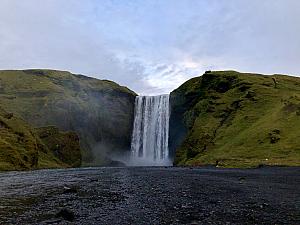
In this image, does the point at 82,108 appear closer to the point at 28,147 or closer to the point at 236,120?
the point at 236,120

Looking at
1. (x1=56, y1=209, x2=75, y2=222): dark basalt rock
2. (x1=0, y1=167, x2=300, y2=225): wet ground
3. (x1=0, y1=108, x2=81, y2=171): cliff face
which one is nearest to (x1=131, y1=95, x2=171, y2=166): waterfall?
(x1=0, y1=108, x2=81, y2=171): cliff face

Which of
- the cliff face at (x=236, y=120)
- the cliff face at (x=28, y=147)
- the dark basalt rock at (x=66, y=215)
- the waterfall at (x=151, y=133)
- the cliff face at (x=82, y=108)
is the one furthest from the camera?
the cliff face at (x=82, y=108)

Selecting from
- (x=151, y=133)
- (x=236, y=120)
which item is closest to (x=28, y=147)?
(x=151, y=133)

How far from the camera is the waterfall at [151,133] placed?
5094 inches

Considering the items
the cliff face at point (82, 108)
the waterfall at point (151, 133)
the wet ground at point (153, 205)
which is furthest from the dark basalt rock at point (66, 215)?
the cliff face at point (82, 108)

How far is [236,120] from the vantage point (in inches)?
4397

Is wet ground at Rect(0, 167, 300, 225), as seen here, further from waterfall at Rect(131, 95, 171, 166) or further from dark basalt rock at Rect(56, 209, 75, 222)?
waterfall at Rect(131, 95, 171, 166)

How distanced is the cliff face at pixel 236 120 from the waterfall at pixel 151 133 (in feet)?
14.4

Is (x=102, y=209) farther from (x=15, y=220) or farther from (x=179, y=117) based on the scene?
(x=179, y=117)

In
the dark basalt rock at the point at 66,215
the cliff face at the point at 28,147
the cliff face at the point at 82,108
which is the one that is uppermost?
the cliff face at the point at 82,108

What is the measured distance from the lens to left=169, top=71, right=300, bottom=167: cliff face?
87.9 metres

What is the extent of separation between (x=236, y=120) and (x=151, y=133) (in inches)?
1307

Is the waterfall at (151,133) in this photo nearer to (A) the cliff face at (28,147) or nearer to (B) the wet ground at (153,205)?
(A) the cliff face at (28,147)

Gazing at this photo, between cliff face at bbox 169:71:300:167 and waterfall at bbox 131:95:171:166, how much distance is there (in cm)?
440
